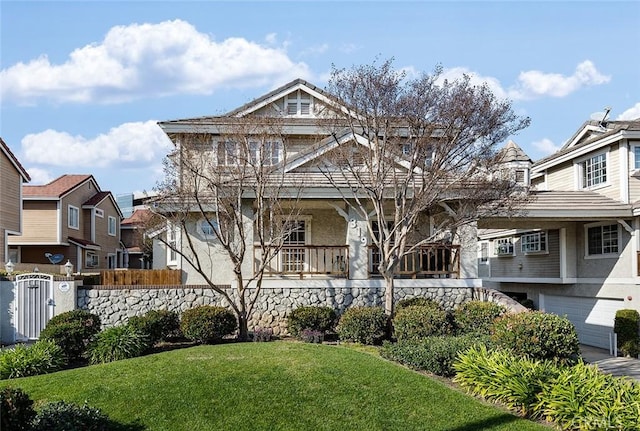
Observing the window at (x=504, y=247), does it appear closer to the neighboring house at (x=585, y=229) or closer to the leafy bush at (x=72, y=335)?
the neighboring house at (x=585, y=229)

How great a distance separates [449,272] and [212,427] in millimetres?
10557

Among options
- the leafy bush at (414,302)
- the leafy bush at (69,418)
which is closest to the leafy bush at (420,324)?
the leafy bush at (414,302)

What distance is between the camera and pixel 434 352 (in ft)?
37.3

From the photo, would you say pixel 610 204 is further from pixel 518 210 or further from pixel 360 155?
pixel 360 155

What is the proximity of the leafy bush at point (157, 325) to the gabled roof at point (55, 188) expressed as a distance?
20723 millimetres

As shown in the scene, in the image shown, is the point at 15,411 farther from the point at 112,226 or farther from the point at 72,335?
the point at 112,226

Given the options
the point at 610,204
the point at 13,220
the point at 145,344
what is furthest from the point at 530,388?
the point at 13,220

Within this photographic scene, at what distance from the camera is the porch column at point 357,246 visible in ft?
57.2

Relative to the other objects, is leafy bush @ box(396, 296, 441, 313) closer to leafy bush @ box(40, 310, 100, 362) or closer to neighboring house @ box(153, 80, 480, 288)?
neighboring house @ box(153, 80, 480, 288)

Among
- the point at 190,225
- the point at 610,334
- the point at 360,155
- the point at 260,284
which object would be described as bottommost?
the point at 610,334

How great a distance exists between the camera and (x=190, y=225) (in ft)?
60.5

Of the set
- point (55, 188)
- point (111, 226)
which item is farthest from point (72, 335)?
point (111, 226)

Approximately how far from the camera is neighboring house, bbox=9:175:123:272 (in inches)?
1278

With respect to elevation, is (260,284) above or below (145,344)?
above
